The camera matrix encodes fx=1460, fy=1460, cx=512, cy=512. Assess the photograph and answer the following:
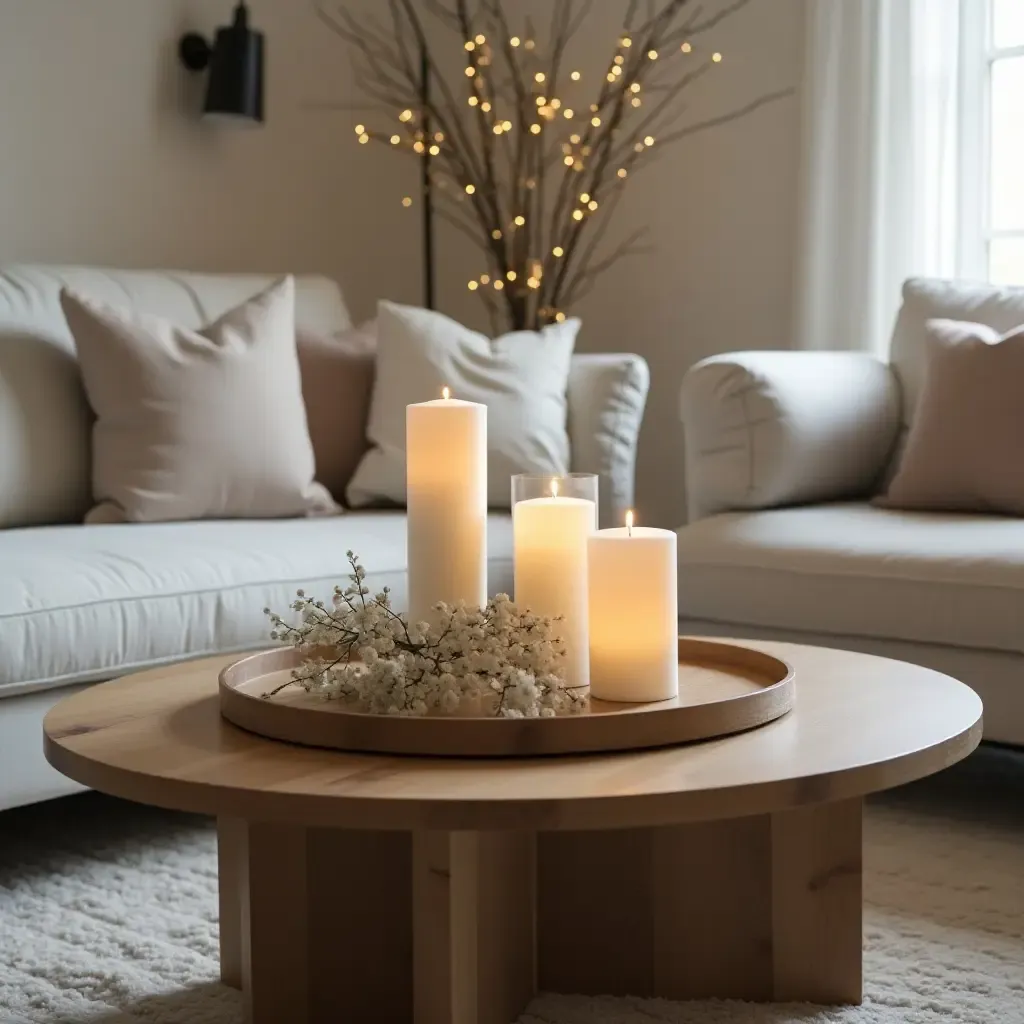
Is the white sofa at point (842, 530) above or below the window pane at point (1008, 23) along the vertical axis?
below

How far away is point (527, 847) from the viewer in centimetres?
148

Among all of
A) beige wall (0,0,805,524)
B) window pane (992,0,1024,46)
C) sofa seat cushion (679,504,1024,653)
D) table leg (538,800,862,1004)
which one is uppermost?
window pane (992,0,1024,46)

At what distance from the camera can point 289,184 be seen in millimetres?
3910

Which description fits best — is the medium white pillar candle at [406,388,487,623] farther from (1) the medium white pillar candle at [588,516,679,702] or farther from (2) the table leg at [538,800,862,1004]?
(2) the table leg at [538,800,862,1004]

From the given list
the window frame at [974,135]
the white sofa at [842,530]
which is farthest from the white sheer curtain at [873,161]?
the white sofa at [842,530]

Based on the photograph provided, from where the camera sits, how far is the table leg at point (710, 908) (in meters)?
1.50

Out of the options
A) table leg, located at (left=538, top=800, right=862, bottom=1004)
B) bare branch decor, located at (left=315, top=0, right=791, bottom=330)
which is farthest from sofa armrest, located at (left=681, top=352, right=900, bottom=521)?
table leg, located at (left=538, top=800, right=862, bottom=1004)

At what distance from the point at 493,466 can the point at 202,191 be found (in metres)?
1.31

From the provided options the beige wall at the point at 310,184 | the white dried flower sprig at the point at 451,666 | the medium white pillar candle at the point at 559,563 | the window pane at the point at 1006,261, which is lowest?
the white dried flower sprig at the point at 451,666

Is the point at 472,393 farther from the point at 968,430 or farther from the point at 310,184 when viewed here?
the point at 310,184

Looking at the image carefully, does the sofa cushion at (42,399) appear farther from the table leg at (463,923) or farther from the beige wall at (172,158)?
the table leg at (463,923)

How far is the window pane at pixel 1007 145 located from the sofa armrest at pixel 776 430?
78 centimetres

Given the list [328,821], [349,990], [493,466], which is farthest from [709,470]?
[328,821]

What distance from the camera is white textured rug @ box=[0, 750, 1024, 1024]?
5.11 feet
